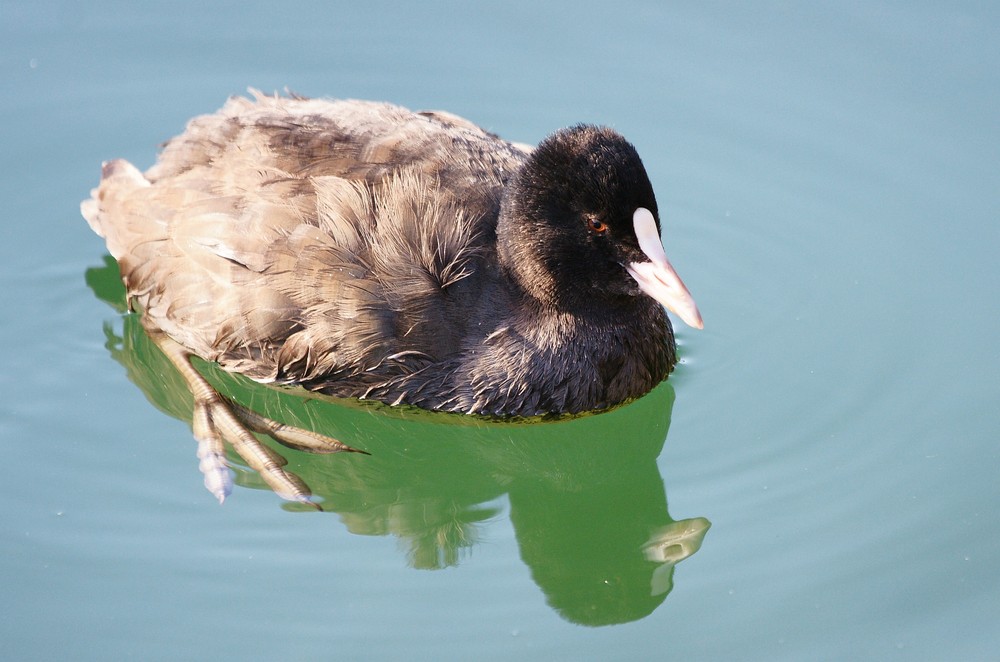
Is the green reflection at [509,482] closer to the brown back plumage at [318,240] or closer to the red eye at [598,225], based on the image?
the brown back plumage at [318,240]

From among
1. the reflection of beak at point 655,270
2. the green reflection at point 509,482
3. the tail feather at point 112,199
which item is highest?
the reflection of beak at point 655,270

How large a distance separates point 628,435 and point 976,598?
154 centimetres

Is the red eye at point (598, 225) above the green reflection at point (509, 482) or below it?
above

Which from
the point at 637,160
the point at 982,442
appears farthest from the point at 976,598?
the point at 637,160

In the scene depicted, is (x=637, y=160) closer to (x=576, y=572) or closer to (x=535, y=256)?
(x=535, y=256)

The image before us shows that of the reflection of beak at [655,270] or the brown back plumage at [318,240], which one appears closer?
the reflection of beak at [655,270]

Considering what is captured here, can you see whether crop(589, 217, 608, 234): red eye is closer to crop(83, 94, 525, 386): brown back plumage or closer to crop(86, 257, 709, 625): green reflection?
crop(83, 94, 525, 386): brown back plumage

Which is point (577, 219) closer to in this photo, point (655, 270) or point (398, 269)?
point (655, 270)

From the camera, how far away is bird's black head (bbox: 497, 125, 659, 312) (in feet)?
16.7

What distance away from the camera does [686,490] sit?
5.30m

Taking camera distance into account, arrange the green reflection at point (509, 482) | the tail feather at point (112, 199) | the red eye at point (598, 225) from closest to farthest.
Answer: the green reflection at point (509, 482) → the red eye at point (598, 225) → the tail feather at point (112, 199)

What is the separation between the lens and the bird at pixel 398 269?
524cm

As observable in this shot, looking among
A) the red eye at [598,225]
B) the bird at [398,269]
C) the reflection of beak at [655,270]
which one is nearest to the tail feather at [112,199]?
the bird at [398,269]

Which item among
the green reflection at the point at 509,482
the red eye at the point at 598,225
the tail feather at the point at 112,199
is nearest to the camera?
the green reflection at the point at 509,482
